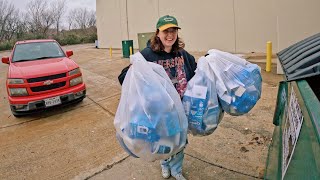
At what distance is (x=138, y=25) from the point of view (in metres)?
18.8

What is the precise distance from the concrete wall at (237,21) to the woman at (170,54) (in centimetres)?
539

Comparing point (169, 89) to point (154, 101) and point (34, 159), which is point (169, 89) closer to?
point (154, 101)

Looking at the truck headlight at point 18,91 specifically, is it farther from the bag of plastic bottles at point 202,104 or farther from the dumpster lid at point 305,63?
the dumpster lid at point 305,63

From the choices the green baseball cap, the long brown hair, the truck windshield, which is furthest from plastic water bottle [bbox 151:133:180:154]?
the truck windshield

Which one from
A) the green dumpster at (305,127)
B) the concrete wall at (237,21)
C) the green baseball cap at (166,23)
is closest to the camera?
the green dumpster at (305,127)

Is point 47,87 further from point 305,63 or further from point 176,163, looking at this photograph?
point 305,63

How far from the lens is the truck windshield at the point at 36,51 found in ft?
19.4

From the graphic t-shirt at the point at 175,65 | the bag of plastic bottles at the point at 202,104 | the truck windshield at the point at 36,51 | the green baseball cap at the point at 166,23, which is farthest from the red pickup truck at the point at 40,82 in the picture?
the bag of plastic bottles at the point at 202,104

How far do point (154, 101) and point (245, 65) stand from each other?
38.7 inches

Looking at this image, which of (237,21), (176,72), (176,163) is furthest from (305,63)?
(237,21)

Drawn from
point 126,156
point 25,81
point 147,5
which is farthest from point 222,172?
point 147,5

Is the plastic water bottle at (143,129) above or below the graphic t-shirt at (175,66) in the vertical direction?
below

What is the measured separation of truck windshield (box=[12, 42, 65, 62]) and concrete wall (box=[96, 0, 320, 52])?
5.65m

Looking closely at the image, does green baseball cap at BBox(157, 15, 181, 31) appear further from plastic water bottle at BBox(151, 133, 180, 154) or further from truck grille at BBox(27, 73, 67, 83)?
truck grille at BBox(27, 73, 67, 83)
